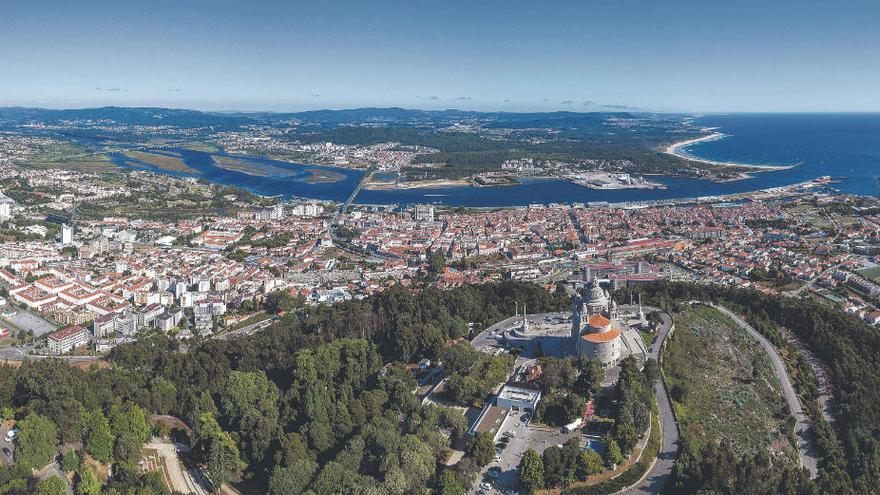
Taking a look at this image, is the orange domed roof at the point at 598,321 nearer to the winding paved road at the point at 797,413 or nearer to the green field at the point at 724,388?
the green field at the point at 724,388

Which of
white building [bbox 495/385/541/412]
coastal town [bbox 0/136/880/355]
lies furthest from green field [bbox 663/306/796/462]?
coastal town [bbox 0/136/880/355]

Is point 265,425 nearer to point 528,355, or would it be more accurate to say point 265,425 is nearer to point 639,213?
point 528,355

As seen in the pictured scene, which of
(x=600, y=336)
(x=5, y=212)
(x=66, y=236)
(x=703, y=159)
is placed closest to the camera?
(x=600, y=336)

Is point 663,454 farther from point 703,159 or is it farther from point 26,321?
point 703,159

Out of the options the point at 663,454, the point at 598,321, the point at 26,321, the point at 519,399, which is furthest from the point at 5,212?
the point at 663,454

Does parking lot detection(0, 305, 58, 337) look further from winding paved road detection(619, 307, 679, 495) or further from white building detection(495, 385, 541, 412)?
winding paved road detection(619, 307, 679, 495)

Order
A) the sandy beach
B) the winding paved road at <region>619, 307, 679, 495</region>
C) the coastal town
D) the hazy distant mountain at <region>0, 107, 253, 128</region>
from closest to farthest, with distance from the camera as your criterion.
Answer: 1. the winding paved road at <region>619, 307, 679, 495</region>
2. the coastal town
3. the sandy beach
4. the hazy distant mountain at <region>0, 107, 253, 128</region>

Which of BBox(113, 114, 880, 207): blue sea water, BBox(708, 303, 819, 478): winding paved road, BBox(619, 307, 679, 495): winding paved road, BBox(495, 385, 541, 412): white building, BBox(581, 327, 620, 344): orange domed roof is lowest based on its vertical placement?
BBox(113, 114, 880, 207): blue sea water
